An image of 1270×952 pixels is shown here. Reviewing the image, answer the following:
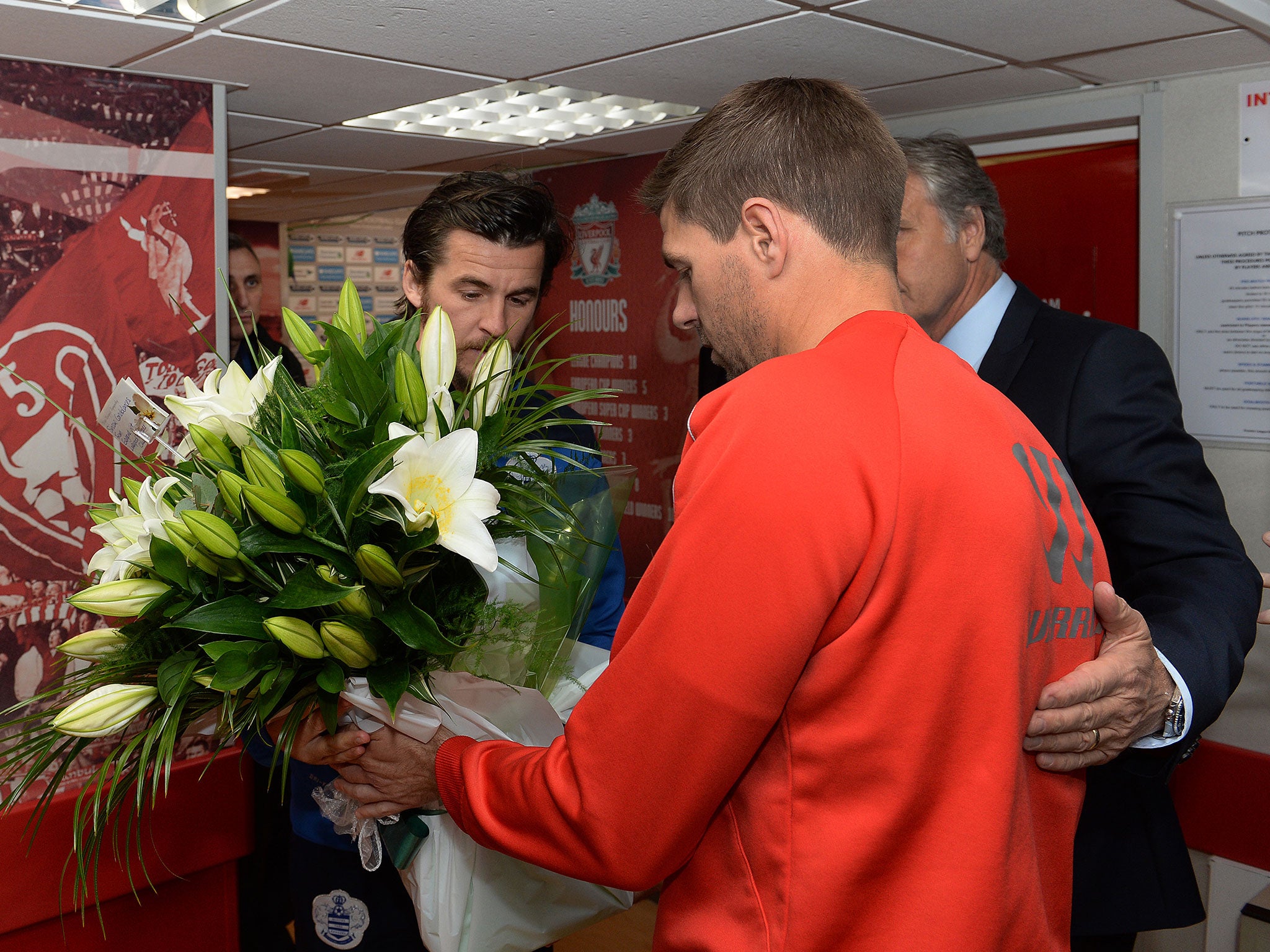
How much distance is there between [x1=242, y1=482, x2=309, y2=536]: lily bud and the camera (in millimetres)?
1030

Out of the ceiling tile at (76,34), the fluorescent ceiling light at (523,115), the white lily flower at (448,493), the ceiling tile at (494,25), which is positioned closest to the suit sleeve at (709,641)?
the white lily flower at (448,493)

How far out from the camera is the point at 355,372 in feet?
3.75

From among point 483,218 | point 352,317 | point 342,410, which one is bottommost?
point 342,410

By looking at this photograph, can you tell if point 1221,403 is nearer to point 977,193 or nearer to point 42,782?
point 977,193

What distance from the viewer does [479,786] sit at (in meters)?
1.11

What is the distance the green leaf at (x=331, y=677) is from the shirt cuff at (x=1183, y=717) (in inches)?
38.6

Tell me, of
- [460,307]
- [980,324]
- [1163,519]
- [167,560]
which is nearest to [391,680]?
[167,560]

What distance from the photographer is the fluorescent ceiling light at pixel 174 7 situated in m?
1.79

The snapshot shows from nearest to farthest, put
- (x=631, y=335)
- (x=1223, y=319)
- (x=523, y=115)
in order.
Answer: (x=1223, y=319) → (x=523, y=115) → (x=631, y=335)

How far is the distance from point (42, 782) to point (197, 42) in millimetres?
1578

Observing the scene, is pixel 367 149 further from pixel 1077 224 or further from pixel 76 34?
pixel 1077 224

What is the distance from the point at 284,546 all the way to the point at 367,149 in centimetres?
268

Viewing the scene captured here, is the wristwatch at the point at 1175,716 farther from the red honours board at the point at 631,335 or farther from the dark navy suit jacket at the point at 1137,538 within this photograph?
the red honours board at the point at 631,335

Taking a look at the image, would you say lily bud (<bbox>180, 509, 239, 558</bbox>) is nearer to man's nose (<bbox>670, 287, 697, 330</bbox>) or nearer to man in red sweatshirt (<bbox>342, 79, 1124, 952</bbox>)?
man in red sweatshirt (<bbox>342, 79, 1124, 952</bbox>)
